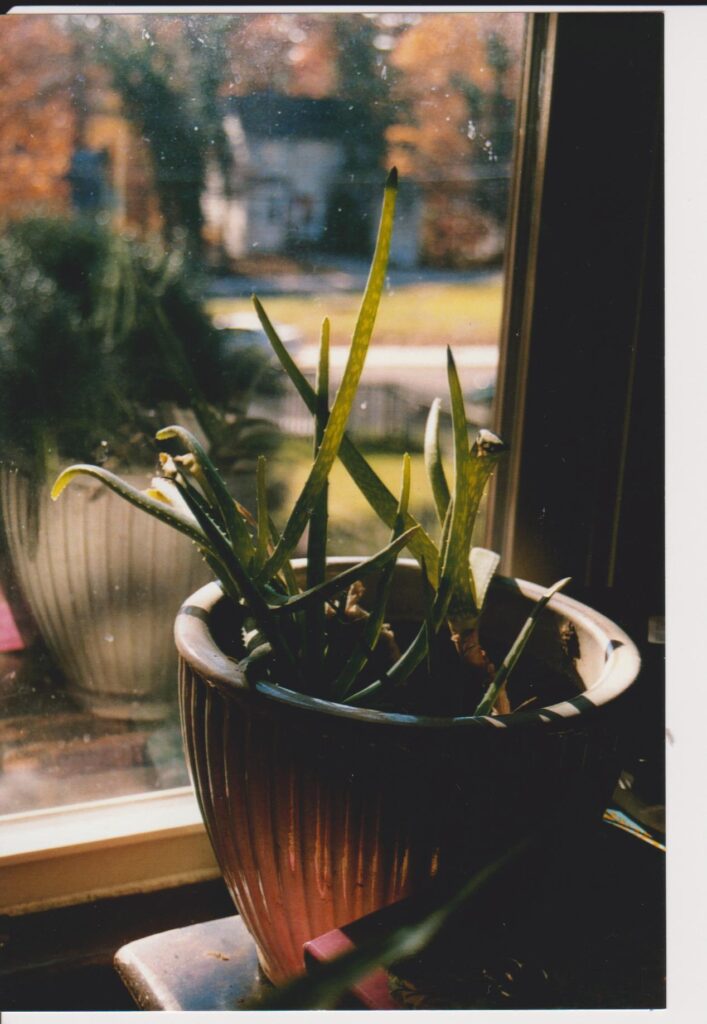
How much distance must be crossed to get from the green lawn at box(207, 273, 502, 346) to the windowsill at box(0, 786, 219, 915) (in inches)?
18.7

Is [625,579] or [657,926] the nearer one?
[657,926]

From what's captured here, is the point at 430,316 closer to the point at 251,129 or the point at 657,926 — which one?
the point at 251,129

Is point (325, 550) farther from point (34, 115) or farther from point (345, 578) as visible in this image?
point (34, 115)

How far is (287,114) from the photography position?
0.70m

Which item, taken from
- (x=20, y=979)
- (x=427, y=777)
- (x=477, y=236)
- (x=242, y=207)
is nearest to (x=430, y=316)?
(x=477, y=236)

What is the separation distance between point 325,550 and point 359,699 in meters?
0.10

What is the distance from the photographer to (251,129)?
700 mm

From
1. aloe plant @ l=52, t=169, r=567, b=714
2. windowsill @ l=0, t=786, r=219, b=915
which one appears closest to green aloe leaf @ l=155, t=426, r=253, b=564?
aloe plant @ l=52, t=169, r=567, b=714

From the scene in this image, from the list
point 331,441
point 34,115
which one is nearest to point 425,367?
point 331,441

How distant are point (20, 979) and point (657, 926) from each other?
566 millimetres

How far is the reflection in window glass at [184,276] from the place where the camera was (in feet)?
2.23

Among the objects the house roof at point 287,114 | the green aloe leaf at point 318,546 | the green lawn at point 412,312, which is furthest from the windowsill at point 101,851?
the house roof at point 287,114

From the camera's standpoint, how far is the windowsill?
2.51 ft

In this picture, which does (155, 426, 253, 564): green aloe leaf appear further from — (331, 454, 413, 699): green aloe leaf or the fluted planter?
the fluted planter
